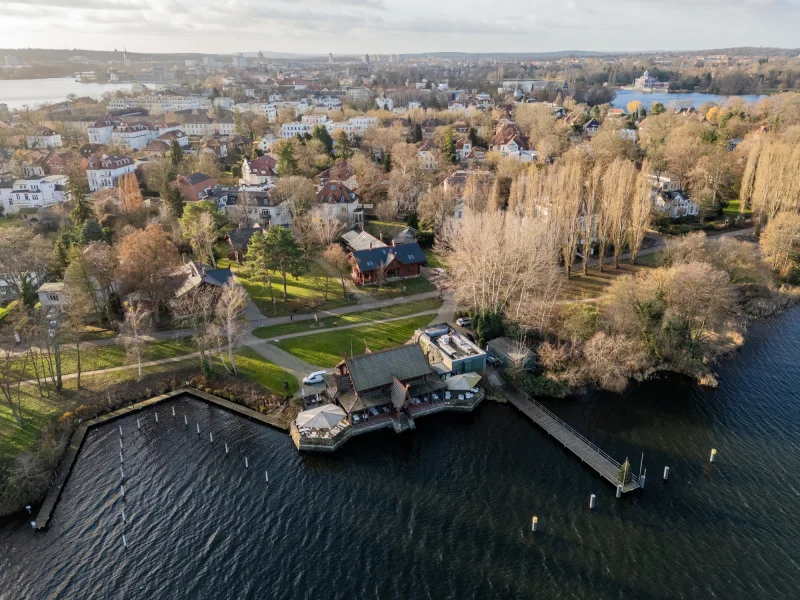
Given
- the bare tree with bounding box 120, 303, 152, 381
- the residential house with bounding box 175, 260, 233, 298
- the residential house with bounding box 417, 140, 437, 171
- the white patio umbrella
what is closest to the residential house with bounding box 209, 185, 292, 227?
the residential house with bounding box 175, 260, 233, 298

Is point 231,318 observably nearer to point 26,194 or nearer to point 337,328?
point 337,328

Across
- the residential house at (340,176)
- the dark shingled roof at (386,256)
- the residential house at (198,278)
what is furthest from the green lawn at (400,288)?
the residential house at (340,176)

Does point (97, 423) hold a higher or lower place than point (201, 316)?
lower

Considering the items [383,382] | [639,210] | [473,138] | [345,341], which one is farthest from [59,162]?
[639,210]

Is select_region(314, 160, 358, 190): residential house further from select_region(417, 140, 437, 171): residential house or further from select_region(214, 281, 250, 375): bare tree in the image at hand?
select_region(214, 281, 250, 375): bare tree

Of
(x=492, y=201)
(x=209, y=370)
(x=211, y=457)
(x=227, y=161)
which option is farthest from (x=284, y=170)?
(x=211, y=457)

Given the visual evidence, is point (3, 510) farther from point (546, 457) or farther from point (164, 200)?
point (164, 200)

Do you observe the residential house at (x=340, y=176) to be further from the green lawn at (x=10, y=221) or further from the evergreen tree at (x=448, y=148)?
the green lawn at (x=10, y=221)
